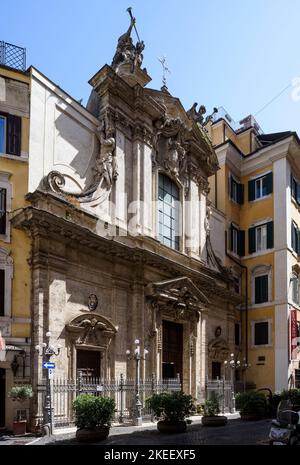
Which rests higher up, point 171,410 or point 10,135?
point 10,135

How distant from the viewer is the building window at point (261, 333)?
3638 cm

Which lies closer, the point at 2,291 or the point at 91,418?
the point at 91,418

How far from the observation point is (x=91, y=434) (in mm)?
16953

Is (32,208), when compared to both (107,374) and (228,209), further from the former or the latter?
(228,209)

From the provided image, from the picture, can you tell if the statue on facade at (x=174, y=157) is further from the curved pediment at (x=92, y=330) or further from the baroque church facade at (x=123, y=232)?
the curved pediment at (x=92, y=330)

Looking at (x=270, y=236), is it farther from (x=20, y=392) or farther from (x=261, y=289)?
(x=20, y=392)

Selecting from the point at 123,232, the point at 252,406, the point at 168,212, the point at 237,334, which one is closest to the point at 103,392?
the point at 252,406

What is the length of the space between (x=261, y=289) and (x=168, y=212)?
10.1m

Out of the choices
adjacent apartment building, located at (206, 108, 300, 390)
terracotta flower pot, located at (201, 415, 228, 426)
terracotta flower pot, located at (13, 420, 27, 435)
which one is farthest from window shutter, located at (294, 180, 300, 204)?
terracotta flower pot, located at (13, 420, 27, 435)

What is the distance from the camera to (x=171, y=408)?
65.2 ft

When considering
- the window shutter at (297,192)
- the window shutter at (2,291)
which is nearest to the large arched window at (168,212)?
the window shutter at (2,291)

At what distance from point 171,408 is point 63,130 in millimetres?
12191
